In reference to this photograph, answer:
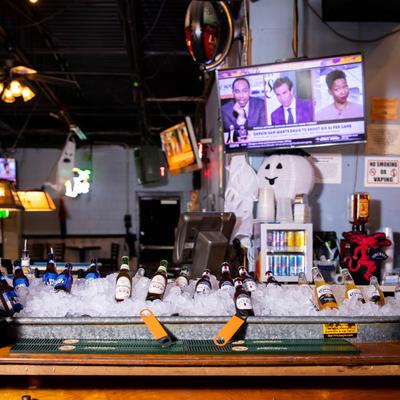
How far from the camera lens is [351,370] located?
1972 millimetres

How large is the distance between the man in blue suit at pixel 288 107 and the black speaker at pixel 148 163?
8.55m

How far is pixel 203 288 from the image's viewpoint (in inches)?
97.4

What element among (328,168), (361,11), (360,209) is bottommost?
(360,209)

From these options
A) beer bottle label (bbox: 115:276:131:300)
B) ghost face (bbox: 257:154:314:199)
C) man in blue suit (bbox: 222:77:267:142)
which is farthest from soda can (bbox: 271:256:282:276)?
beer bottle label (bbox: 115:276:131:300)

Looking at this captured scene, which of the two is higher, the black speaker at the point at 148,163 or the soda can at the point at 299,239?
the black speaker at the point at 148,163

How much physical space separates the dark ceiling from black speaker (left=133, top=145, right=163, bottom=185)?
477 mm

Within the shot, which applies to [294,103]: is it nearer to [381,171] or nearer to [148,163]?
[381,171]

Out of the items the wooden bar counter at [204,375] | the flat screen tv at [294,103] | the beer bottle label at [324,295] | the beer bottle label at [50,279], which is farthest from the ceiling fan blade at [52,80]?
the beer bottle label at [324,295]

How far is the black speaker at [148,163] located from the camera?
12.5m

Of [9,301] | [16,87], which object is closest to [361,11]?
[9,301]

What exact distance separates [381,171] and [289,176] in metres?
1.15

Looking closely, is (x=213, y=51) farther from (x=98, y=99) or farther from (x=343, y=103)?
(x=98, y=99)

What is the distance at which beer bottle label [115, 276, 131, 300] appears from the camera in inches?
90.5

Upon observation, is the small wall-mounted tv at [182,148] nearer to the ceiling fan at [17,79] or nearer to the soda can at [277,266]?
the ceiling fan at [17,79]
